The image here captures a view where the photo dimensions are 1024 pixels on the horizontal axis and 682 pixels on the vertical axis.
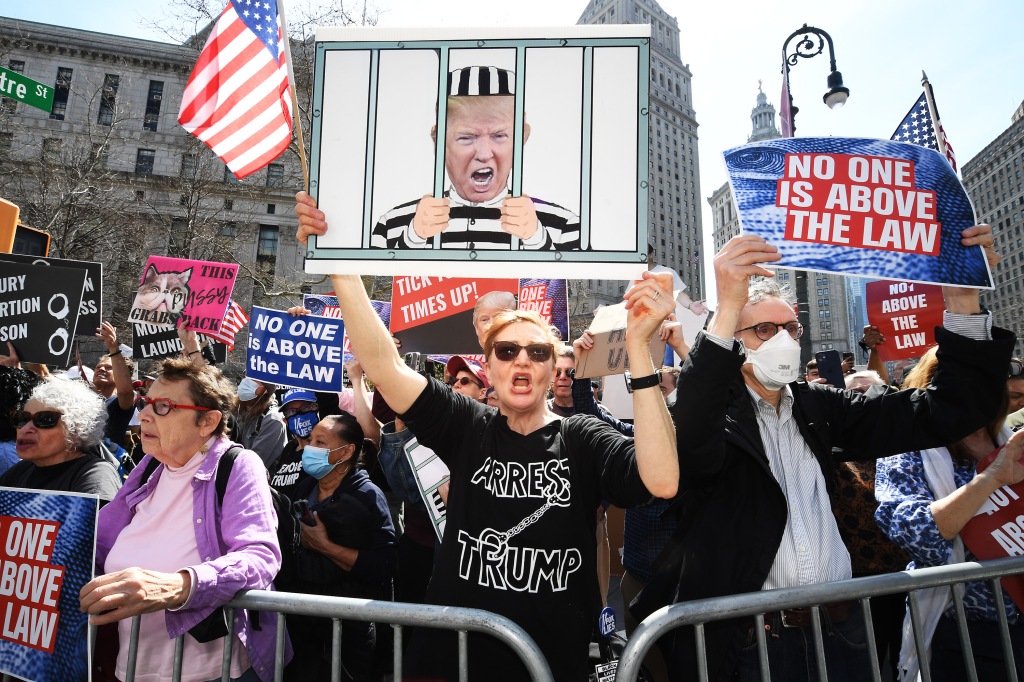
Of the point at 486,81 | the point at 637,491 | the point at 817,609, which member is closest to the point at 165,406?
the point at 486,81

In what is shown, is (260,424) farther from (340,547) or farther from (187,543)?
(187,543)

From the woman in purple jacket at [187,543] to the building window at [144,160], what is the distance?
45502 mm

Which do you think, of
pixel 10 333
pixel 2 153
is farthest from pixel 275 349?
pixel 2 153

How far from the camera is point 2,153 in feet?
51.3

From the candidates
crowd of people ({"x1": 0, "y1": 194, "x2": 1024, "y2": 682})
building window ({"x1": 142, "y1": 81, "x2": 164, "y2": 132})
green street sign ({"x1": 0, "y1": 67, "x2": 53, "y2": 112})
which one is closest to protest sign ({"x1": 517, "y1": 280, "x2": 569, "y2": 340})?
crowd of people ({"x1": 0, "y1": 194, "x2": 1024, "y2": 682})

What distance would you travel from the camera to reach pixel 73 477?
300 cm

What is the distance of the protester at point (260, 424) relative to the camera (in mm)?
5055

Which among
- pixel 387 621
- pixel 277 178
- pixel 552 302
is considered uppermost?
pixel 277 178

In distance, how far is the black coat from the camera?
6.65 feet

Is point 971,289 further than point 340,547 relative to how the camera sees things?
No

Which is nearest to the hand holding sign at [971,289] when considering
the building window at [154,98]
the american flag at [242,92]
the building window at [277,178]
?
the american flag at [242,92]

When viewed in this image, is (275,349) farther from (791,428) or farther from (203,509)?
(791,428)

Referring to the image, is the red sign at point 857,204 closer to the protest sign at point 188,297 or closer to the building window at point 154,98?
the protest sign at point 188,297

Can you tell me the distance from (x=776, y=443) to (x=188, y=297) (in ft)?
21.9
